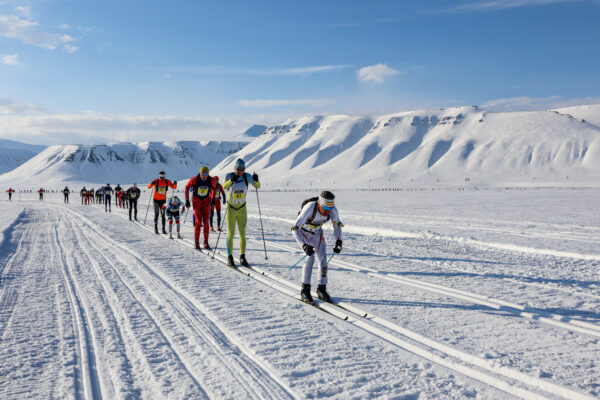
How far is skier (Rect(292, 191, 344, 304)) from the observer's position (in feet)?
19.3

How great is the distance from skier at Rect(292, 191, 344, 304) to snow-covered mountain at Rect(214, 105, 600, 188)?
10553 cm

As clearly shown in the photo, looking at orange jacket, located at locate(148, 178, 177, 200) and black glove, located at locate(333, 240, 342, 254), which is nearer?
black glove, located at locate(333, 240, 342, 254)

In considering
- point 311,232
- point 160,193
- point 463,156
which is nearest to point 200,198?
point 160,193

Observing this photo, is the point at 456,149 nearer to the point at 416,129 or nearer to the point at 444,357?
the point at 416,129

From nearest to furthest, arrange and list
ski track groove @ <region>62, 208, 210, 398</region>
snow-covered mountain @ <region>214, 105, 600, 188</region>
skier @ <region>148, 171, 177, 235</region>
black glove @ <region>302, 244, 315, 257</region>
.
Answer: ski track groove @ <region>62, 208, 210, 398</region>
black glove @ <region>302, 244, 315, 257</region>
skier @ <region>148, 171, 177, 235</region>
snow-covered mountain @ <region>214, 105, 600, 188</region>

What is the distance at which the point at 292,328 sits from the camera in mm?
4844

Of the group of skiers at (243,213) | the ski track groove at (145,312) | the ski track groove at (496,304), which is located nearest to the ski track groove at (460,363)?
the group of skiers at (243,213)

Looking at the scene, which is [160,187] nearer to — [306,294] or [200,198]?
[200,198]

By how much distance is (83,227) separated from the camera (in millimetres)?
14984

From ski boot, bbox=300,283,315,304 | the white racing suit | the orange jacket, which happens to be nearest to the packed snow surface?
ski boot, bbox=300,283,315,304

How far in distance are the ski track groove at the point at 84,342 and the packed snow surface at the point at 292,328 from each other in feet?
0.06

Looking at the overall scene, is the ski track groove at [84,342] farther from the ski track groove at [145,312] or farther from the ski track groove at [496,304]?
the ski track groove at [496,304]

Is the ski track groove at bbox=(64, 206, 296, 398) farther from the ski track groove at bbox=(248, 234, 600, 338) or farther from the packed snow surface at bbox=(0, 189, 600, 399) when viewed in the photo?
the ski track groove at bbox=(248, 234, 600, 338)

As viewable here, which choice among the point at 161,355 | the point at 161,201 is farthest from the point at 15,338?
the point at 161,201
